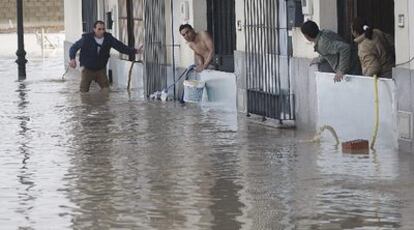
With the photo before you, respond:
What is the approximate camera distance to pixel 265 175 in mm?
12945

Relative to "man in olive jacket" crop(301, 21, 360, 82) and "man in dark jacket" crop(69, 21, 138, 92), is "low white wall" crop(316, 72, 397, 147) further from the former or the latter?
"man in dark jacket" crop(69, 21, 138, 92)

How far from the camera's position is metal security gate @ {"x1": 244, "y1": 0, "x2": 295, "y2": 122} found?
17.5m

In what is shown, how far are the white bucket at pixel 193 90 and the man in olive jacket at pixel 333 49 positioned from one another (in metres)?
4.75

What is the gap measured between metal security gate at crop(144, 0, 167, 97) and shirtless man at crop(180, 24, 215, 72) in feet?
6.80

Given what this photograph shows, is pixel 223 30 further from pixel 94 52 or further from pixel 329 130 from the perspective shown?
pixel 329 130

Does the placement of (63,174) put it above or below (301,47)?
below

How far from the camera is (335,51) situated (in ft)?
51.5

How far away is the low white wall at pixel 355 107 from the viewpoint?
47.0 ft

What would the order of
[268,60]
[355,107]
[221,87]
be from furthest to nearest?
[221,87] → [268,60] → [355,107]

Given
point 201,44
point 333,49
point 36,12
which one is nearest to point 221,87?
point 201,44

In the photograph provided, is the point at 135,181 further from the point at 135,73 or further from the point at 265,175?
the point at 135,73

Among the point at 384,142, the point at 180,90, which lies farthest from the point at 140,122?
the point at 384,142

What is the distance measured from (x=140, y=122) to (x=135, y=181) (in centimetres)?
584

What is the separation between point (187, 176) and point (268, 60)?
16.9 feet
